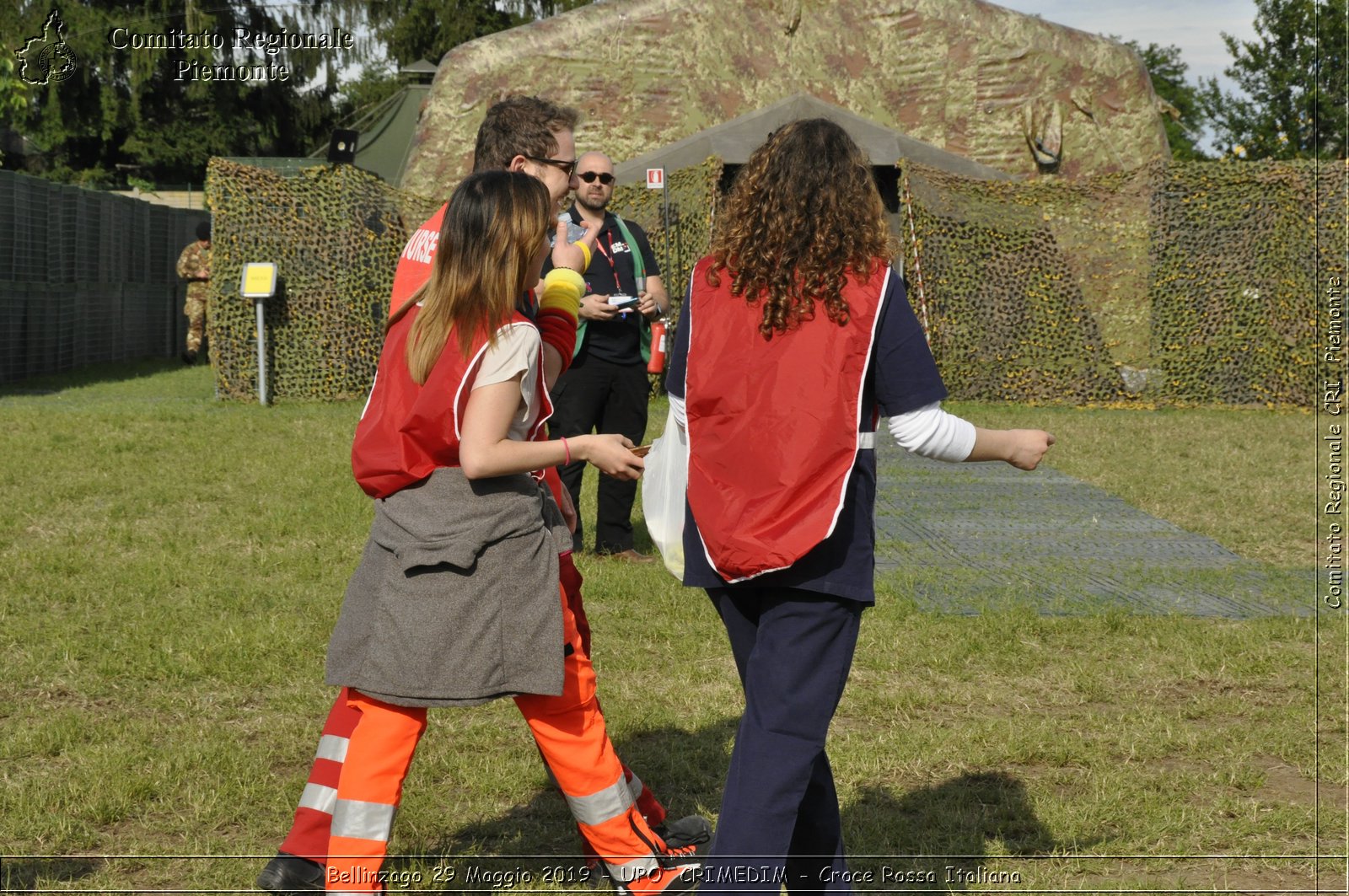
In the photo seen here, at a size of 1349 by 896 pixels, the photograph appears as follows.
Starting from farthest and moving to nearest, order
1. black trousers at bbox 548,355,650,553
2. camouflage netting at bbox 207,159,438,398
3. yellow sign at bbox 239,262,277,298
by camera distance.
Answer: camouflage netting at bbox 207,159,438,398
yellow sign at bbox 239,262,277,298
black trousers at bbox 548,355,650,553

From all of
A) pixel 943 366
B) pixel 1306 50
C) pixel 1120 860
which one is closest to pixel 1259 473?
pixel 943 366

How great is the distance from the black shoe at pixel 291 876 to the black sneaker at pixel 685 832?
87 centimetres

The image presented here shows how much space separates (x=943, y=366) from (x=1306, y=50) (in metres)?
15.6

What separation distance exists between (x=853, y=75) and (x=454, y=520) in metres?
15.7

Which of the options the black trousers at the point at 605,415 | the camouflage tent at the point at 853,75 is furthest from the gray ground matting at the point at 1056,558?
the camouflage tent at the point at 853,75

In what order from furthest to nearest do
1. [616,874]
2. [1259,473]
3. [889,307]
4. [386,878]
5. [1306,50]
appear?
[1306,50]
[1259,473]
[386,878]
[616,874]
[889,307]

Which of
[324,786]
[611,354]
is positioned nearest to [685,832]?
[324,786]

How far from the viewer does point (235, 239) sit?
1414 cm

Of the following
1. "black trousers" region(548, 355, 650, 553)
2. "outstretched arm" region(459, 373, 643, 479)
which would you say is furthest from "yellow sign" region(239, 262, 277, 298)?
"outstretched arm" region(459, 373, 643, 479)

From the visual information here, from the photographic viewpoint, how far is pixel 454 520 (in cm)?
305

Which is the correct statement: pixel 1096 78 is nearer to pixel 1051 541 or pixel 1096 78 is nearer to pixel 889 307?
pixel 1051 541

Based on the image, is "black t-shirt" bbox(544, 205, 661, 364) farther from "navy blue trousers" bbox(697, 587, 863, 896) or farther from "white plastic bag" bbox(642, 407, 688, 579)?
"navy blue trousers" bbox(697, 587, 863, 896)

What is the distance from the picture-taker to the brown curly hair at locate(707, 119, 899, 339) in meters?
2.84

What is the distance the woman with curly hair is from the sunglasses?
1013 mm
